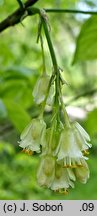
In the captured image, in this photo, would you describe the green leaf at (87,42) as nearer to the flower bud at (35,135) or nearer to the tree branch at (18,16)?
the tree branch at (18,16)

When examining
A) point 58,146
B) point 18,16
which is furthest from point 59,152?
point 18,16

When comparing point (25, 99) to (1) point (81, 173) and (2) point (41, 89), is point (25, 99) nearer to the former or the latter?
(2) point (41, 89)

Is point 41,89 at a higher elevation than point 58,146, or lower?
higher

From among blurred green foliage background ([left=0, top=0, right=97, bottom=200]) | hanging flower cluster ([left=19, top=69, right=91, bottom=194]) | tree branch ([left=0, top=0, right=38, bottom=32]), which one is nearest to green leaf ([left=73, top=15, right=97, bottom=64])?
blurred green foliage background ([left=0, top=0, right=97, bottom=200])

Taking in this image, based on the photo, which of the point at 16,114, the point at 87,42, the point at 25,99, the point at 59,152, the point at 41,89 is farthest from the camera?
the point at 25,99

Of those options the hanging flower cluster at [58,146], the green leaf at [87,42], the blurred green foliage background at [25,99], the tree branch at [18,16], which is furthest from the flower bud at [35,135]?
the green leaf at [87,42]

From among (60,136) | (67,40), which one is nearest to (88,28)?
(60,136)

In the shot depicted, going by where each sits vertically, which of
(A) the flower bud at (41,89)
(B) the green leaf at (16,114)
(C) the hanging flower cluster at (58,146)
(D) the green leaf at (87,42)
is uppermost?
(D) the green leaf at (87,42)
